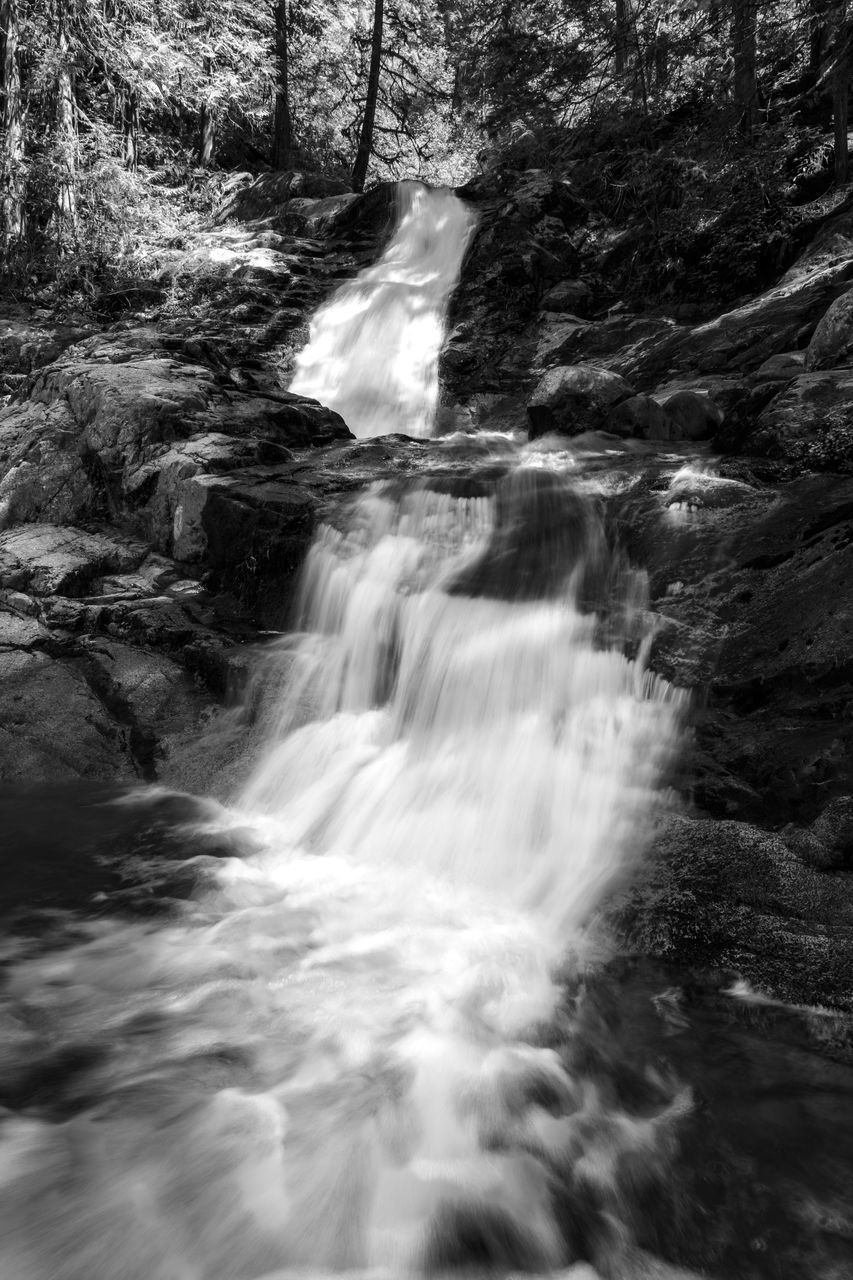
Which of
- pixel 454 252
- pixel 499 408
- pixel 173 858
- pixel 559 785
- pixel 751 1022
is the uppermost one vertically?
pixel 454 252

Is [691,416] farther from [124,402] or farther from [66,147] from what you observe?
[66,147]

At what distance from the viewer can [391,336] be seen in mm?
11750

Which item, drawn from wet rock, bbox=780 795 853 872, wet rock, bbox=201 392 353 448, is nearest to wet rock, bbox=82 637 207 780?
wet rock, bbox=201 392 353 448

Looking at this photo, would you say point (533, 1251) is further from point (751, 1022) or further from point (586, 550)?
point (586, 550)

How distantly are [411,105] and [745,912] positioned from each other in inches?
983

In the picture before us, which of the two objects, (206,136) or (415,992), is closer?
(415,992)

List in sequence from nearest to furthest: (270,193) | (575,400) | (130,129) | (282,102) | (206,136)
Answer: (575,400)
(130,129)
(270,193)
(206,136)
(282,102)

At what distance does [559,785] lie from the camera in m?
4.47

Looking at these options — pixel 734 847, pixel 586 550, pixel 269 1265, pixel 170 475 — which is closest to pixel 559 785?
pixel 734 847

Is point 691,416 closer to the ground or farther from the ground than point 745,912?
farther from the ground

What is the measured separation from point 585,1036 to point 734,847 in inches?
45.2

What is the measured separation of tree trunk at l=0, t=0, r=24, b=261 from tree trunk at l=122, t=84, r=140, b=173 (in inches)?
75.4

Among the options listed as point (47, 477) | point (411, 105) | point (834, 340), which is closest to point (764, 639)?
point (834, 340)

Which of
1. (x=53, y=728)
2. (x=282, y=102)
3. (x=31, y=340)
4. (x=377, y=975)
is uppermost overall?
(x=282, y=102)
